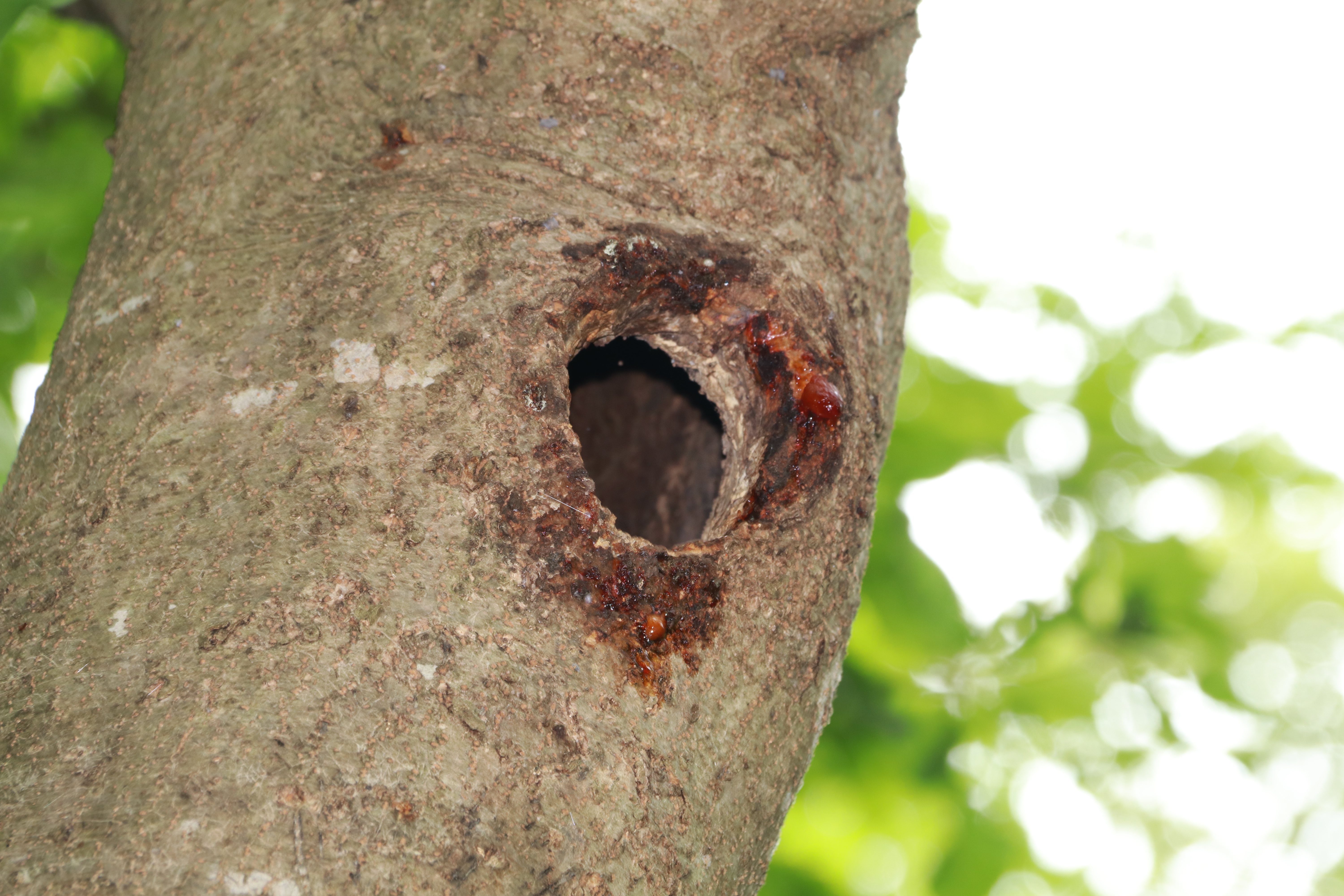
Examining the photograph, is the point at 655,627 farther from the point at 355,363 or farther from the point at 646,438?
the point at 646,438

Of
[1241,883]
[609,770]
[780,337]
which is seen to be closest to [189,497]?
[609,770]

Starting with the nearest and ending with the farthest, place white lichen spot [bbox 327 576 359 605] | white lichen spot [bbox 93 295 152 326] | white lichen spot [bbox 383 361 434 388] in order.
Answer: white lichen spot [bbox 327 576 359 605], white lichen spot [bbox 383 361 434 388], white lichen spot [bbox 93 295 152 326]

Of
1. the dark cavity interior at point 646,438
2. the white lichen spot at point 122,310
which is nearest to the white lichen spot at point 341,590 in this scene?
the white lichen spot at point 122,310

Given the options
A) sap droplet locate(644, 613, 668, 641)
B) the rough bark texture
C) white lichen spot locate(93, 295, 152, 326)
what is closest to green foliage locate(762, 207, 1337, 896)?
the rough bark texture

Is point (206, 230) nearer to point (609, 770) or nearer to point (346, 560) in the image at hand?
point (346, 560)

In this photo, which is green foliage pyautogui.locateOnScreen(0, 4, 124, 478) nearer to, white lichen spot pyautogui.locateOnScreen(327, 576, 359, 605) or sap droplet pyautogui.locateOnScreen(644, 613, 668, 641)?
white lichen spot pyautogui.locateOnScreen(327, 576, 359, 605)

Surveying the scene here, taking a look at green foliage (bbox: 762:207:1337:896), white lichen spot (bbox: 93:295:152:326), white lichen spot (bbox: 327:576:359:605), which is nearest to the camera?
white lichen spot (bbox: 327:576:359:605)

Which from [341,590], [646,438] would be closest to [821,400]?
[341,590]
